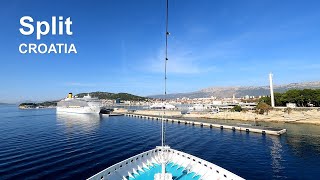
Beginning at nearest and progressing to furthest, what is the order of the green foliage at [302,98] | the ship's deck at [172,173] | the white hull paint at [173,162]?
1. the white hull paint at [173,162]
2. the ship's deck at [172,173]
3. the green foliage at [302,98]

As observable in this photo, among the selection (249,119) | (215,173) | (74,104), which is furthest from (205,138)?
(74,104)

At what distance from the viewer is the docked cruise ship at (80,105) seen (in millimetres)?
155375

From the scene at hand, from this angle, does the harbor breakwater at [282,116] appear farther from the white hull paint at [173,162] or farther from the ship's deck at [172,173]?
the ship's deck at [172,173]

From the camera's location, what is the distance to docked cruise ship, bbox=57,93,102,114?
155m

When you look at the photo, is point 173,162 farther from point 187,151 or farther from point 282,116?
point 282,116

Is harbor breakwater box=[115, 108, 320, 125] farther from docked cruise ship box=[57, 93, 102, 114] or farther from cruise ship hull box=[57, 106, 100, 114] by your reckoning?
docked cruise ship box=[57, 93, 102, 114]

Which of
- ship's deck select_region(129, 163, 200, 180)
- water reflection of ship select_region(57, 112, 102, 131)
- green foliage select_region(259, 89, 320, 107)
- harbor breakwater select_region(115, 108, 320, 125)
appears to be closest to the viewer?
ship's deck select_region(129, 163, 200, 180)

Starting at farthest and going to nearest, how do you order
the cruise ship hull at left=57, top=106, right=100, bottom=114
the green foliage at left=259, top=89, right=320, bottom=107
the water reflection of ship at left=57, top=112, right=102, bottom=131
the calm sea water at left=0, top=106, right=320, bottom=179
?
1. the cruise ship hull at left=57, top=106, right=100, bottom=114
2. the green foliage at left=259, top=89, right=320, bottom=107
3. the water reflection of ship at left=57, top=112, right=102, bottom=131
4. the calm sea water at left=0, top=106, right=320, bottom=179

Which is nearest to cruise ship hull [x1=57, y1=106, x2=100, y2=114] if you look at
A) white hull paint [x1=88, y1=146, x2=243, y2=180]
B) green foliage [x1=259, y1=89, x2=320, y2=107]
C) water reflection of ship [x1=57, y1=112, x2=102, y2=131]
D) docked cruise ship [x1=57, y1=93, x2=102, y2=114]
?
docked cruise ship [x1=57, y1=93, x2=102, y2=114]

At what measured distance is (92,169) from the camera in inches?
1357

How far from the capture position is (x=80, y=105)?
16950 centimetres

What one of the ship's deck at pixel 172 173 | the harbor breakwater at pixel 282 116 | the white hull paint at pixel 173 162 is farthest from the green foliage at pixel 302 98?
the ship's deck at pixel 172 173

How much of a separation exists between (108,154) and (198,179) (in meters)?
25.2

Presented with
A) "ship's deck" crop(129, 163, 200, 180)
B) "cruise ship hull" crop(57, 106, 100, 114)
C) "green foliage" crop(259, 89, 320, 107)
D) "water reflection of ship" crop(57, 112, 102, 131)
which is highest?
"green foliage" crop(259, 89, 320, 107)
